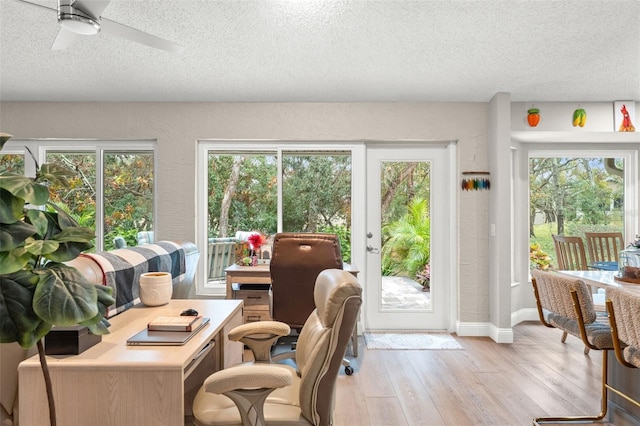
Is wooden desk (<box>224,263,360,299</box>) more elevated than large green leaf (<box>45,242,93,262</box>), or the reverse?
large green leaf (<box>45,242,93,262</box>)

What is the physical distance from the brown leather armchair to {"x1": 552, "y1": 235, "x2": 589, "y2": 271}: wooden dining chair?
294 cm

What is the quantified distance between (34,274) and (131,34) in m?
1.48

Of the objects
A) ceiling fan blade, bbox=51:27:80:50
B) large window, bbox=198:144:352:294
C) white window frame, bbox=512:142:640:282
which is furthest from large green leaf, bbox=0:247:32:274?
white window frame, bbox=512:142:640:282

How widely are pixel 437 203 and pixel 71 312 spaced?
396 cm

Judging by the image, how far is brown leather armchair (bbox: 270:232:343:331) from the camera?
2.96 meters

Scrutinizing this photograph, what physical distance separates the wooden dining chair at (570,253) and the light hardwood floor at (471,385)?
0.89m

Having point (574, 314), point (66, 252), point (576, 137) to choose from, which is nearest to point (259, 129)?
point (574, 314)

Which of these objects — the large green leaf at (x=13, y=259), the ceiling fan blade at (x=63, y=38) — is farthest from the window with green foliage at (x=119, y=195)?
the large green leaf at (x=13, y=259)

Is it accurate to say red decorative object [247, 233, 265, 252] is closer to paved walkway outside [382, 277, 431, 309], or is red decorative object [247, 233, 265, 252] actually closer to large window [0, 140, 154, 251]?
large window [0, 140, 154, 251]

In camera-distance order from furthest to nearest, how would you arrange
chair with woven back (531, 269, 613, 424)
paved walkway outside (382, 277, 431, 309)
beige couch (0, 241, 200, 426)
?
1. paved walkway outside (382, 277, 431, 309)
2. chair with woven back (531, 269, 613, 424)
3. beige couch (0, 241, 200, 426)

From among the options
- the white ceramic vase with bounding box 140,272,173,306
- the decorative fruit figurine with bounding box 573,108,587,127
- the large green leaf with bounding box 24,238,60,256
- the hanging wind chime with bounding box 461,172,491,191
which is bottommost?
the white ceramic vase with bounding box 140,272,173,306

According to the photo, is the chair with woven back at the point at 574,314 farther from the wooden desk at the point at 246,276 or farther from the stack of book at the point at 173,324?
the stack of book at the point at 173,324

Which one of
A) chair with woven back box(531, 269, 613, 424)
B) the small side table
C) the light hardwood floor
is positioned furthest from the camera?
the small side table

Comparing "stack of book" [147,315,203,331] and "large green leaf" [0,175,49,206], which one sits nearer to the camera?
"large green leaf" [0,175,49,206]
